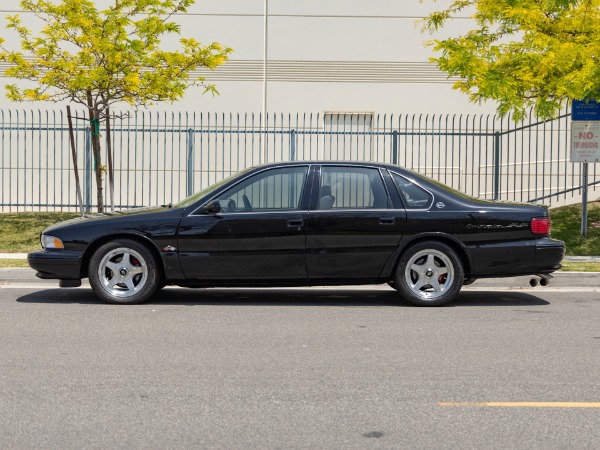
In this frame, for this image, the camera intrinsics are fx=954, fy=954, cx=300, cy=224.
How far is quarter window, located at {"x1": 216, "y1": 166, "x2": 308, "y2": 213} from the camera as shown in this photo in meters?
9.84

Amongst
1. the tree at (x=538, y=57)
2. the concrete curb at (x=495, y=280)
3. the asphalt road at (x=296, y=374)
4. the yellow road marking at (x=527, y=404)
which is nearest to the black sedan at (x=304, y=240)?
the asphalt road at (x=296, y=374)

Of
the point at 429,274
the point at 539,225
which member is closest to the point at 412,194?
the point at 429,274

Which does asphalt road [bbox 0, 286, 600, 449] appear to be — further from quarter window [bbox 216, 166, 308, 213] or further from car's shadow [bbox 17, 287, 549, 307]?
quarter window [bbox 216, 166, 308, 213]

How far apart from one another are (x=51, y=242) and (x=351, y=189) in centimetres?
316

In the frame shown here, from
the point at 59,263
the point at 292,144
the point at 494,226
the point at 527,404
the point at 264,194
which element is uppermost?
the point at 292,144

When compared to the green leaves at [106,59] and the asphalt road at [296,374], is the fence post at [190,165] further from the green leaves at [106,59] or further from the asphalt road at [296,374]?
the asphalt road at [296,374]

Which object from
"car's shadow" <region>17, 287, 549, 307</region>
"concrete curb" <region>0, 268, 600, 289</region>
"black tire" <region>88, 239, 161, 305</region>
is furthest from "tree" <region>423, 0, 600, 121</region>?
"black tire" <region>88, 239, 161, 305</region>

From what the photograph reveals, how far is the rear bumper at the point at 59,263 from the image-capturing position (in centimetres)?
976

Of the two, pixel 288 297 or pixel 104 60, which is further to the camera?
pixel 104 60

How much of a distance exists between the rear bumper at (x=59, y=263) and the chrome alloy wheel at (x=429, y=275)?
11.1 feet

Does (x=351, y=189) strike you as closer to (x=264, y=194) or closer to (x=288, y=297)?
→ (x=264, y=194)

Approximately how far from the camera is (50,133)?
A: 23469 mm

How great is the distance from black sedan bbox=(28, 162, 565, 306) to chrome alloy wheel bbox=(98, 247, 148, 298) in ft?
0.03

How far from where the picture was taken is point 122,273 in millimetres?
9836
